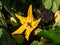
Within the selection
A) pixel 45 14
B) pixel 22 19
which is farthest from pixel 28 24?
pixel 45 14

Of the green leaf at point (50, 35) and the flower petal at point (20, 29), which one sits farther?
the flower petal at point (20, 29)

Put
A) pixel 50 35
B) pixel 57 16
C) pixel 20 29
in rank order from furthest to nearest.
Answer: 1. pixel 57 16
2. pixel 20 29
3. pixel 50 35

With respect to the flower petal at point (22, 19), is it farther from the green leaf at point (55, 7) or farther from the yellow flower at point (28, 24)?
the green leaf at point (55, 7)

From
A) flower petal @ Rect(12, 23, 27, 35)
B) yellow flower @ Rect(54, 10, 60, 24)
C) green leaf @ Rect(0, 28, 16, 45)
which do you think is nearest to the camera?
green leaf @ Rect(0, 28, 16, 45)

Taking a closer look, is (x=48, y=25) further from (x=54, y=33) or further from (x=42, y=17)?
(x=54, y=33)

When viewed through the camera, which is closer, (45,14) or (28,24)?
(28,24)

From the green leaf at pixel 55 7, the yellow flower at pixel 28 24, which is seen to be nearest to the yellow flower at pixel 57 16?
the green leaf at pixel 55 7

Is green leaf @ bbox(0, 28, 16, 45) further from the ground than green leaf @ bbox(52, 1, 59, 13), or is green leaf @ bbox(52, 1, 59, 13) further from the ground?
green leaf @ bbox(52, 1, 59, 13)

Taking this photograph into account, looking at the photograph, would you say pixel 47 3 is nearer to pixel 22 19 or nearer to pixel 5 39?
pixel 22 19

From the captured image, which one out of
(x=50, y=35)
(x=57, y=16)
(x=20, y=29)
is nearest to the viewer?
(x=50, y=35)

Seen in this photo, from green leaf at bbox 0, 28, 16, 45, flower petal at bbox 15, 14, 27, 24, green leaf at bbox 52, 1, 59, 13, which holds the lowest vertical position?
green leaf at bbox 0, 28, 16, 45

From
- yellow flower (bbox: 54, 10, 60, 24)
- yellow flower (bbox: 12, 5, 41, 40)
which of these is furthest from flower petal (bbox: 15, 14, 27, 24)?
yellow flower (bbox: 54, 10, 60, 24)

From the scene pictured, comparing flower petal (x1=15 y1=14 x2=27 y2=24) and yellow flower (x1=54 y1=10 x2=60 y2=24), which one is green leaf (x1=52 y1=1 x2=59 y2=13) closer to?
yellow flower (x1=54 y1=10 x2=60 y2=24)
